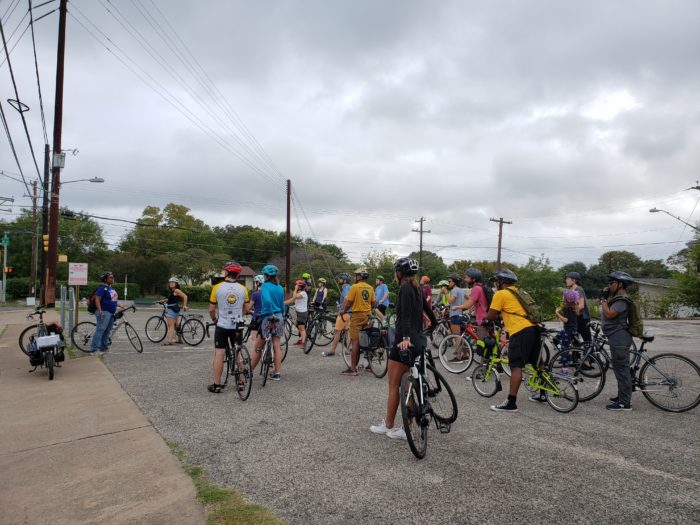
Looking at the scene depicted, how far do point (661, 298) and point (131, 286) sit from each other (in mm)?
42976

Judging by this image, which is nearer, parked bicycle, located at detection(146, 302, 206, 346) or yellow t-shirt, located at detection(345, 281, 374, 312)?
yellow t-shirt, located at detection(345, 281, 374, 312)

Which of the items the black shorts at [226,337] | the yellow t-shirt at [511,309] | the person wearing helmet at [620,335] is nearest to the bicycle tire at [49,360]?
the black shorts at [226,337]

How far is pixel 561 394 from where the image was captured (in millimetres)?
6047

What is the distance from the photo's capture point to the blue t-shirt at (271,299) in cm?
746

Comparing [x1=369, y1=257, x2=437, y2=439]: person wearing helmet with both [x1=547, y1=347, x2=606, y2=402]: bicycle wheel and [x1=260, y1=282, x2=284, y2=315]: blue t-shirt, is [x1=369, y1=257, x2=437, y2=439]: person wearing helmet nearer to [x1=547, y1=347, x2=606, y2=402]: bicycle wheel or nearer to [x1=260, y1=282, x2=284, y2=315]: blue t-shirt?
[x1=547, y1=347, x2=606, y2=402]: bicycle wheel

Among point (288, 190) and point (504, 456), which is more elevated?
point (288, 190)

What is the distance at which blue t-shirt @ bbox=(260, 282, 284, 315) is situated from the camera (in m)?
7.46

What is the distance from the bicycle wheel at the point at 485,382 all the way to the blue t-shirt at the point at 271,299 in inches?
120

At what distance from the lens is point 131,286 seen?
1795 inches

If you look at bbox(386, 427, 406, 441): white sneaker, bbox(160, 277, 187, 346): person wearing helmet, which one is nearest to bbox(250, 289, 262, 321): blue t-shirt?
bbox(386, 427, 406, 441): white sneaker

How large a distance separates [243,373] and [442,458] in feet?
10.3

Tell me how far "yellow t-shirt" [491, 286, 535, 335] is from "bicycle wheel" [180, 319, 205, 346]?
8679 millimetres

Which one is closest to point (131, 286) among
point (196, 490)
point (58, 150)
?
point (58, 150)

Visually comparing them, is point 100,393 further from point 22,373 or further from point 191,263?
point 191,263
